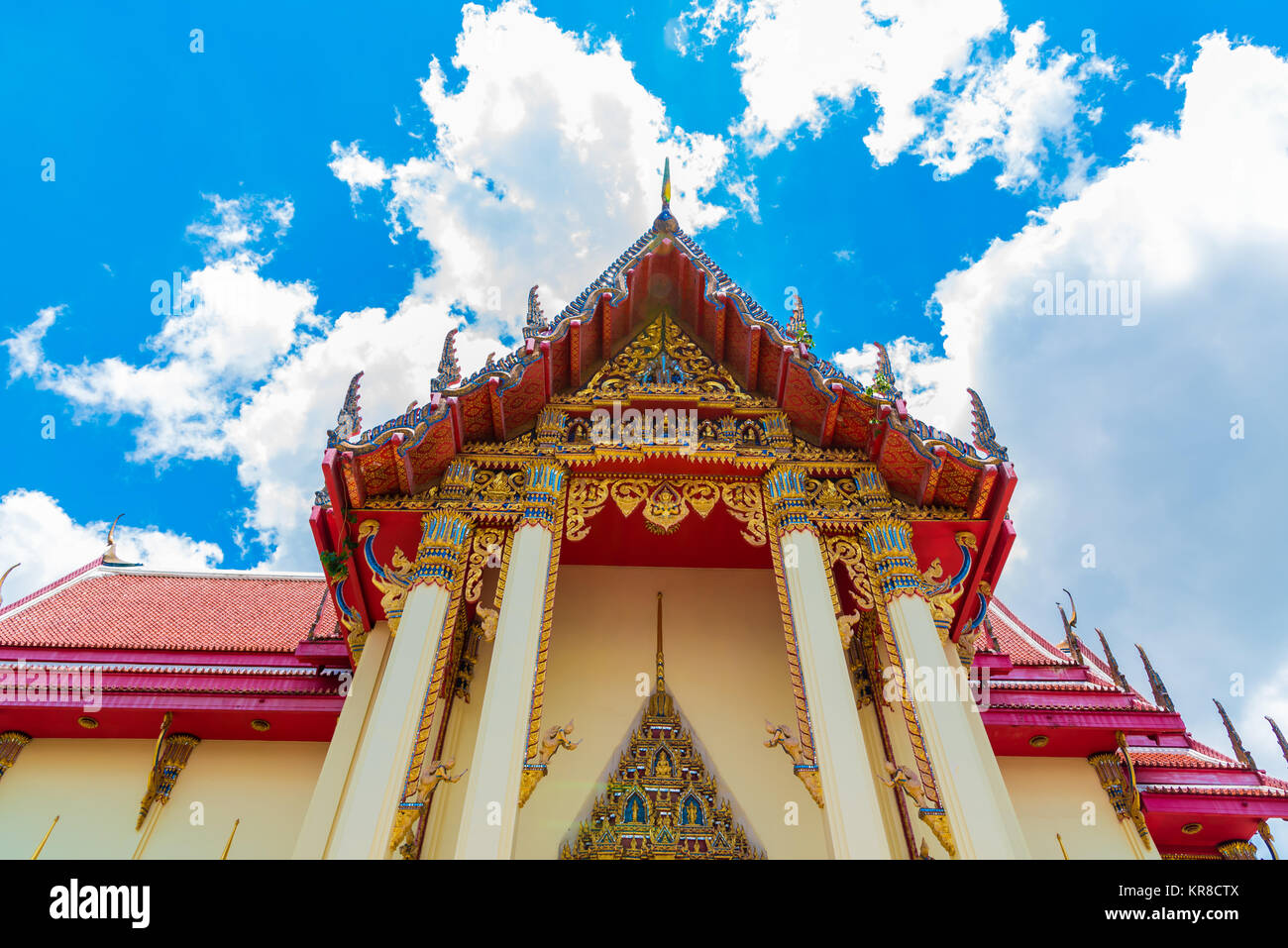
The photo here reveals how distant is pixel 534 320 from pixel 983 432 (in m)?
4.17

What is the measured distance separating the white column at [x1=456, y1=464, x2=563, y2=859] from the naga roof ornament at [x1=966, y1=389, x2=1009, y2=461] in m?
3.59

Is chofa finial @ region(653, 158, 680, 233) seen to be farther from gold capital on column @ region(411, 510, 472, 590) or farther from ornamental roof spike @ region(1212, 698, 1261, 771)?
ornamental roof spike @ region(1212, 698, 1261, 771)

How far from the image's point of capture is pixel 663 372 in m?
7.97

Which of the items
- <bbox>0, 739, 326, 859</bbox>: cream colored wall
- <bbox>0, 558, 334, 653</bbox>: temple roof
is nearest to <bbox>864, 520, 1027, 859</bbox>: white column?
<bbox>0, 739, 326, 859</bbox>: cream colored wall

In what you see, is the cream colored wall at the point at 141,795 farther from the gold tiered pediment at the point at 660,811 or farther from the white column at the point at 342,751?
the gold tiered pediment at the point at 660,811

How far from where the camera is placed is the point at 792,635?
5719 millimetres

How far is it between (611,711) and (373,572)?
104 inches

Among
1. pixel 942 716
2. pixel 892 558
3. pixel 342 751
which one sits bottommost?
pixel 942 716

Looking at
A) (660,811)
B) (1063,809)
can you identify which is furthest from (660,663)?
(1063,809)

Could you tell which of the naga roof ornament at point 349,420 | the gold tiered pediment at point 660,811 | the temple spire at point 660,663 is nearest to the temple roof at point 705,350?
the naga roof ornament at point 349,420

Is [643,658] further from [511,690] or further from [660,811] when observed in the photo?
[511,690]

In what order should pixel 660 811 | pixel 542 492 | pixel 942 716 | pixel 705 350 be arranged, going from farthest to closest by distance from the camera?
1. pixel 705 350
2. pixel 542 492
3. pixel 660 811
4. pixel 942 716

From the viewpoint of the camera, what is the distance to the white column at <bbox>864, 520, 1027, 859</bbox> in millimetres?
4582
